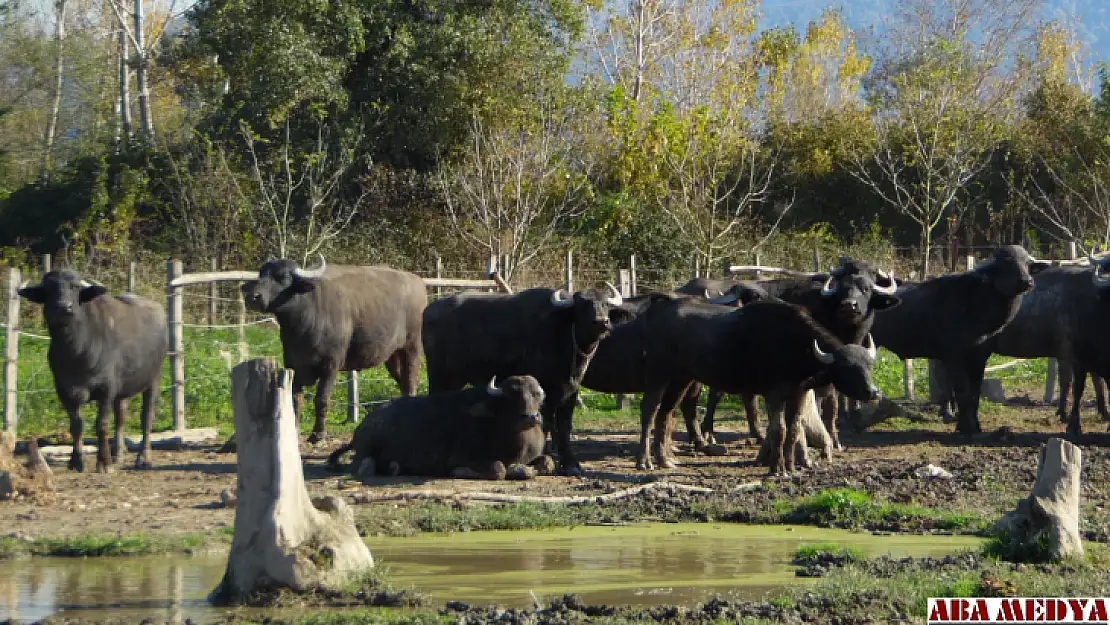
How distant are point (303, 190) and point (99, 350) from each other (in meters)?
17.5

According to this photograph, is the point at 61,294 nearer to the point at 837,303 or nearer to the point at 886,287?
the point at 837,303

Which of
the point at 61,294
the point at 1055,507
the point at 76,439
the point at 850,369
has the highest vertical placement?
the point at 61,294

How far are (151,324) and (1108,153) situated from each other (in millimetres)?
26889

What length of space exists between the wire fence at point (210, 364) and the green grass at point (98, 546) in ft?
22.9

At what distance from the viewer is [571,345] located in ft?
47.6

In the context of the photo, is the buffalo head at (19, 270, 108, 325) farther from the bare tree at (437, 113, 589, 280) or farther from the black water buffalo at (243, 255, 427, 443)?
the bare tree at (437, 113, 589, 280)

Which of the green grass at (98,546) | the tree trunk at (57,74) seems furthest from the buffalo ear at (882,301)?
the tree trunk at (57,74)

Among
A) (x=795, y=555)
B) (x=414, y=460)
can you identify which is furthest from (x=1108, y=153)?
(x=795, y=555)

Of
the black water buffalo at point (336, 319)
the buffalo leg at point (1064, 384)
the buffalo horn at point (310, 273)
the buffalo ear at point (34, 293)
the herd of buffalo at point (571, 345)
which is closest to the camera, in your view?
the herd of buffalo at point (571, 345)

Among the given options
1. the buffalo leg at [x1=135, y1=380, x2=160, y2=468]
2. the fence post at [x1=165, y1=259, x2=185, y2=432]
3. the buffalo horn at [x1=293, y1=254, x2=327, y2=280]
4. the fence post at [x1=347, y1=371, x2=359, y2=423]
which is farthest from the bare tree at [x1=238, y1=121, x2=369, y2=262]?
the buffalo leg at [x1=135, y1=380, x2=160, y2=468]

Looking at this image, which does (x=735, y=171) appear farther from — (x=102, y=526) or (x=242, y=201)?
(x=102, y=526)

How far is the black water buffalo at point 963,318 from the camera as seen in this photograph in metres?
17.3

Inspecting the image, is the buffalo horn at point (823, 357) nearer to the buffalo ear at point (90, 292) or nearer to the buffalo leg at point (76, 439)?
the buffalo ear at point (90, 292)

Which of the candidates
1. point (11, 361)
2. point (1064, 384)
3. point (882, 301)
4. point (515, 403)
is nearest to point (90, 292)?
point (11, 361)
